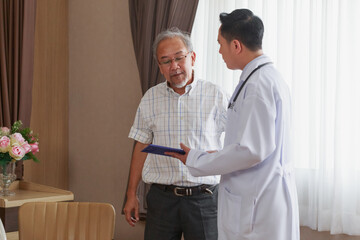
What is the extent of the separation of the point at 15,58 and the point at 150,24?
113 centimetres

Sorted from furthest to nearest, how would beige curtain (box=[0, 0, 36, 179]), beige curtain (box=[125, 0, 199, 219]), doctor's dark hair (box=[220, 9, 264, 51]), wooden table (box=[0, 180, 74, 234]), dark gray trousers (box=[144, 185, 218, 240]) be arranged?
beige curtain (box=[0, 0, 36, 179]) → beige curtain (box=[125, 0, 199, 219]) → wooden table (box=[0, 180, 74, 234]) → dark gray trousers (box=[144, 185, 218, 240]) → doctor's dark hair (box=[220, 9, 264, 51])

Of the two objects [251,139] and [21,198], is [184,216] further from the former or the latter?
[21,198]

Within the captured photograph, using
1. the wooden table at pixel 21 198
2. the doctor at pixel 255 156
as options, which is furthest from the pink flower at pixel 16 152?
the doctor at pixel 255 156

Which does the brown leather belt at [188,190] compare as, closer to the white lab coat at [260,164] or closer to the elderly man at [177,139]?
the elderly man at [177,139]

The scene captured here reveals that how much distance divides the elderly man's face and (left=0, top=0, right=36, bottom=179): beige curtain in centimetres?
177

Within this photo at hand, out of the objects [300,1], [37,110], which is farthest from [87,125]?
[300,1]

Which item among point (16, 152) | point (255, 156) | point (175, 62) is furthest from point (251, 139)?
point (16, 152)

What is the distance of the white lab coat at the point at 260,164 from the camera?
1.77 metres

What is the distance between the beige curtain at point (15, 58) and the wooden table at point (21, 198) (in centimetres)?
60

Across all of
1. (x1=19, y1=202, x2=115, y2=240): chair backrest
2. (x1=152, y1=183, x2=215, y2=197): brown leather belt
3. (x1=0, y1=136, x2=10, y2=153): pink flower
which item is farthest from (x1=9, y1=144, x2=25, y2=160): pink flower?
(x1=152, y1=183, x2=215, y2=197): brown leather belt

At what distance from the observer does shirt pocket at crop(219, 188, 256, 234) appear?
1809mm

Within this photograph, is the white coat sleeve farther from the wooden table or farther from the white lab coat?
the wooden table

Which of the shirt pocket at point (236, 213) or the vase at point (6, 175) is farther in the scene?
the vase at point (6, 175)

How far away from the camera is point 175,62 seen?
2600 millimetres
